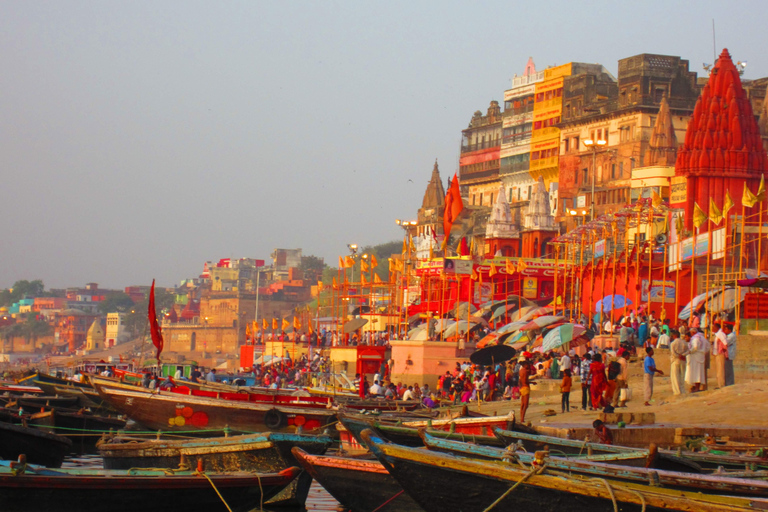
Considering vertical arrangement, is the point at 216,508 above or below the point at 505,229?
below

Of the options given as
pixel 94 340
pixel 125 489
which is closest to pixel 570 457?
pixel 125 489

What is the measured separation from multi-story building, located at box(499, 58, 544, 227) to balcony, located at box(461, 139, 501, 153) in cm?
219

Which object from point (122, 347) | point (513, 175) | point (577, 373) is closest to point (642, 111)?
point (513, 175)

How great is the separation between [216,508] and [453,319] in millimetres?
31209

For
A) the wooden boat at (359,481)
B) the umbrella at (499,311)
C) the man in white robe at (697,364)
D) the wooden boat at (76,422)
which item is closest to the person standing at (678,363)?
the man in white robe at (697,364)

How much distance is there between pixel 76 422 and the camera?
21562mm

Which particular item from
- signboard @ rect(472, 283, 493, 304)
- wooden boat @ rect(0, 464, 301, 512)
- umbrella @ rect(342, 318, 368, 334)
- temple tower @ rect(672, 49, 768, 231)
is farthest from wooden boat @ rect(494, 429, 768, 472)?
signboard @ rect(472, 283, 493, 304)

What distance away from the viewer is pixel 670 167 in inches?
1969

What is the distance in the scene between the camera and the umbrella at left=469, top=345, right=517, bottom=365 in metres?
27.6

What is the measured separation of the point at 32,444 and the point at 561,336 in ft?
50.4

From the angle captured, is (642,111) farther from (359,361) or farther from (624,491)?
(624,491)

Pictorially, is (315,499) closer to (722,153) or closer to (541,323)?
(541,323)

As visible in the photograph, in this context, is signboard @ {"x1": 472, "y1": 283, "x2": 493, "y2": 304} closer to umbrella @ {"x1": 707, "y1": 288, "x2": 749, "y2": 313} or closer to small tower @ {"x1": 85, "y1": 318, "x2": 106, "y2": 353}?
umbrella @ {"x1": 707, "y1": 288, "x2": 749, "y2": 313}

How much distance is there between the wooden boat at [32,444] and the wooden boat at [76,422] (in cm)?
445
